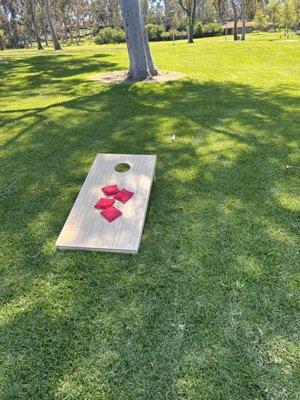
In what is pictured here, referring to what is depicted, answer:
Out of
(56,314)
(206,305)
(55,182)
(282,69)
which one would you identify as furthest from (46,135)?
(282,69)

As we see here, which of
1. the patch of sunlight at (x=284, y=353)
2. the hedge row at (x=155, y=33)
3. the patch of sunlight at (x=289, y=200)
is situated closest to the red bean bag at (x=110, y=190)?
the patch of sunlight at (x=289, y=200)

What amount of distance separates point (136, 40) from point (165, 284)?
10.5 meters

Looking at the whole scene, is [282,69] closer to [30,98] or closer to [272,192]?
[30,98]

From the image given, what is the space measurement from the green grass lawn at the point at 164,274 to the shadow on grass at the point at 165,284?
12mm

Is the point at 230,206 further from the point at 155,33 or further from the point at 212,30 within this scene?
the point at 212,30

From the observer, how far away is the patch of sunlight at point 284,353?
279 cm

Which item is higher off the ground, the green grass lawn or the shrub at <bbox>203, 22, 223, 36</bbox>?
the green grass lawn

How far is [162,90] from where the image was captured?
11094mm

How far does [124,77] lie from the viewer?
1296cm

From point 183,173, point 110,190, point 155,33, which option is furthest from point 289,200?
point 155,33

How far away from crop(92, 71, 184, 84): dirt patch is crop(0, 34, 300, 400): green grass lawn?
16.8ft

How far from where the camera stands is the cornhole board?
13.0 ft

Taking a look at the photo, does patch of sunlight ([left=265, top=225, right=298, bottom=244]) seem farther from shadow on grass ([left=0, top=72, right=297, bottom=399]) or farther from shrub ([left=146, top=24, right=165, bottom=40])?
shrub ([left=146, top=24, right=165, bottom=40])

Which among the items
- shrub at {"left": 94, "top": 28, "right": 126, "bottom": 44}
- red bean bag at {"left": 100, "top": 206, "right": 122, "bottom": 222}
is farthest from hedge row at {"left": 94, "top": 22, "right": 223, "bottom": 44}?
red bean bag at {"left": 100, "top": 206, "right": 122, "bottom": 222}
